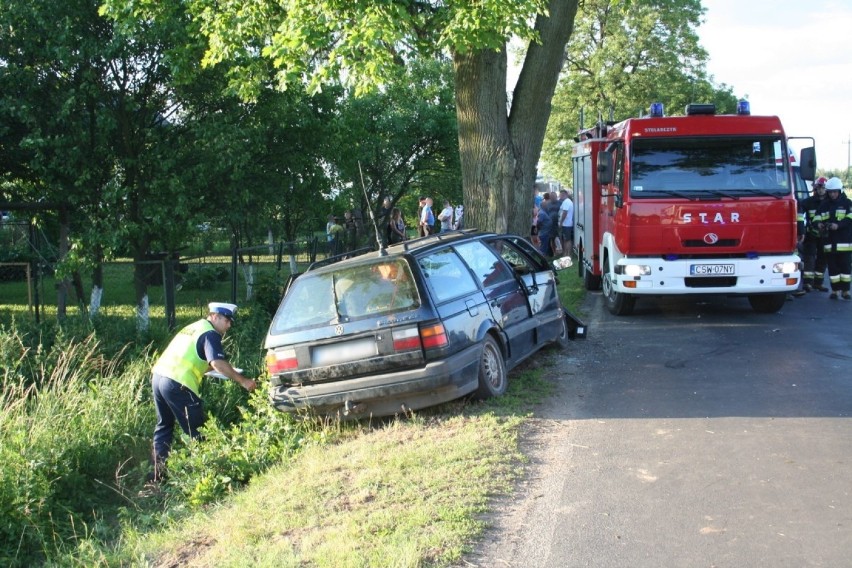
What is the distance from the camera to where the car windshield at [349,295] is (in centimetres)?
694

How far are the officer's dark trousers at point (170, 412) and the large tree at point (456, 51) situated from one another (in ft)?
14.3

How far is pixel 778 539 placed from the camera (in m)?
4.44

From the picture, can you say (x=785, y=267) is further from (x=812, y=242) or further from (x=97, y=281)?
(x=97, y=281)

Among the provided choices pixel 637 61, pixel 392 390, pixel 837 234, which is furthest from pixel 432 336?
pixel 637 61

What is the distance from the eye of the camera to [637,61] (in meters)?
41.3

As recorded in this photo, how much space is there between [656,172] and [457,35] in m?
3.37

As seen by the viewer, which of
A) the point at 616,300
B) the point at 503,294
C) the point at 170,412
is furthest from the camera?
the point at 616,300

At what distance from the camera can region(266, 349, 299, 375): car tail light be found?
701cm

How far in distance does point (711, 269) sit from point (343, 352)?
6.05 metres

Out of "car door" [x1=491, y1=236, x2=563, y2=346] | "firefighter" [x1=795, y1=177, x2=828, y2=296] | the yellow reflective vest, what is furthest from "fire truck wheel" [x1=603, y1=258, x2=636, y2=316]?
the yellow reflective vest

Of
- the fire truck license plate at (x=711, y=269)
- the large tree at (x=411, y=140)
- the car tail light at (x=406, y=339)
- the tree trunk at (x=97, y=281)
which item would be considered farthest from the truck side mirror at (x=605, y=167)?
the large tree at (x=411, y=140)

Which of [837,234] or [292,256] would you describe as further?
[292,256]

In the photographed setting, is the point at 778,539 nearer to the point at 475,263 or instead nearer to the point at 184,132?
the point at 475,263

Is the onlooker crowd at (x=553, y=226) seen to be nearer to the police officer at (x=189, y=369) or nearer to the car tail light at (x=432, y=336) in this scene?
the police officer at (x=189, y=369)
